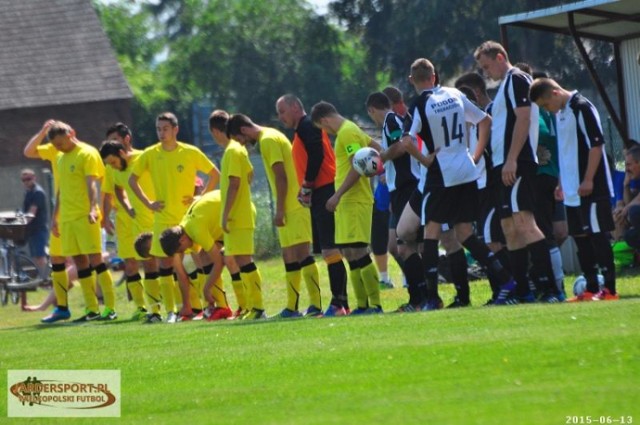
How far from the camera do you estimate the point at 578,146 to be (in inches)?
535

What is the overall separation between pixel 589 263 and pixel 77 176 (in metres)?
7.57

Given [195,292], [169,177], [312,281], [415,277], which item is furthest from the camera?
[195,292]

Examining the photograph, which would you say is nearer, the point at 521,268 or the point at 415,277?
the point at 521,268

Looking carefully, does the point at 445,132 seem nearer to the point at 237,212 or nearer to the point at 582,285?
the point at 582,285

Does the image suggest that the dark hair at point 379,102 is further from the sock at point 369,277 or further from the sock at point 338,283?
the sock at point 338,283

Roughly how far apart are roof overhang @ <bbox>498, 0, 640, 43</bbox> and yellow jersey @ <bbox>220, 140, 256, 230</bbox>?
→ 4.23m

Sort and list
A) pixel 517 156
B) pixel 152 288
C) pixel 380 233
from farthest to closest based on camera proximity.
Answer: pixel 380 233 < pixel 152 288 < pixel 517 156

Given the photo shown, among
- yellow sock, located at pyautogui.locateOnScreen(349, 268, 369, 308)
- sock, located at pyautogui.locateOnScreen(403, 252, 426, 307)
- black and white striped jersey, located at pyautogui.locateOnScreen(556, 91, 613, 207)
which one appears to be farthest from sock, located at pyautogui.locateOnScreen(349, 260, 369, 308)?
black and white striped jersey, located at pyautogui.locateOnScreen(556, 91, 613, 207)

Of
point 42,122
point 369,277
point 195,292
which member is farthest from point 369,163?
point 42,122

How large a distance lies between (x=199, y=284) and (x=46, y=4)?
113 ft

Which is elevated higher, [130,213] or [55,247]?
[130,213]

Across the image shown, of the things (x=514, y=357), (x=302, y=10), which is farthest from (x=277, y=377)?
(x=302, y=10)

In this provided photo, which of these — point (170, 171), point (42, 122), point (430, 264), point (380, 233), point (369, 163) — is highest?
point (42, 122)

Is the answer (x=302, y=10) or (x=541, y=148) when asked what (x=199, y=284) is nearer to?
(x=541, y=148)
